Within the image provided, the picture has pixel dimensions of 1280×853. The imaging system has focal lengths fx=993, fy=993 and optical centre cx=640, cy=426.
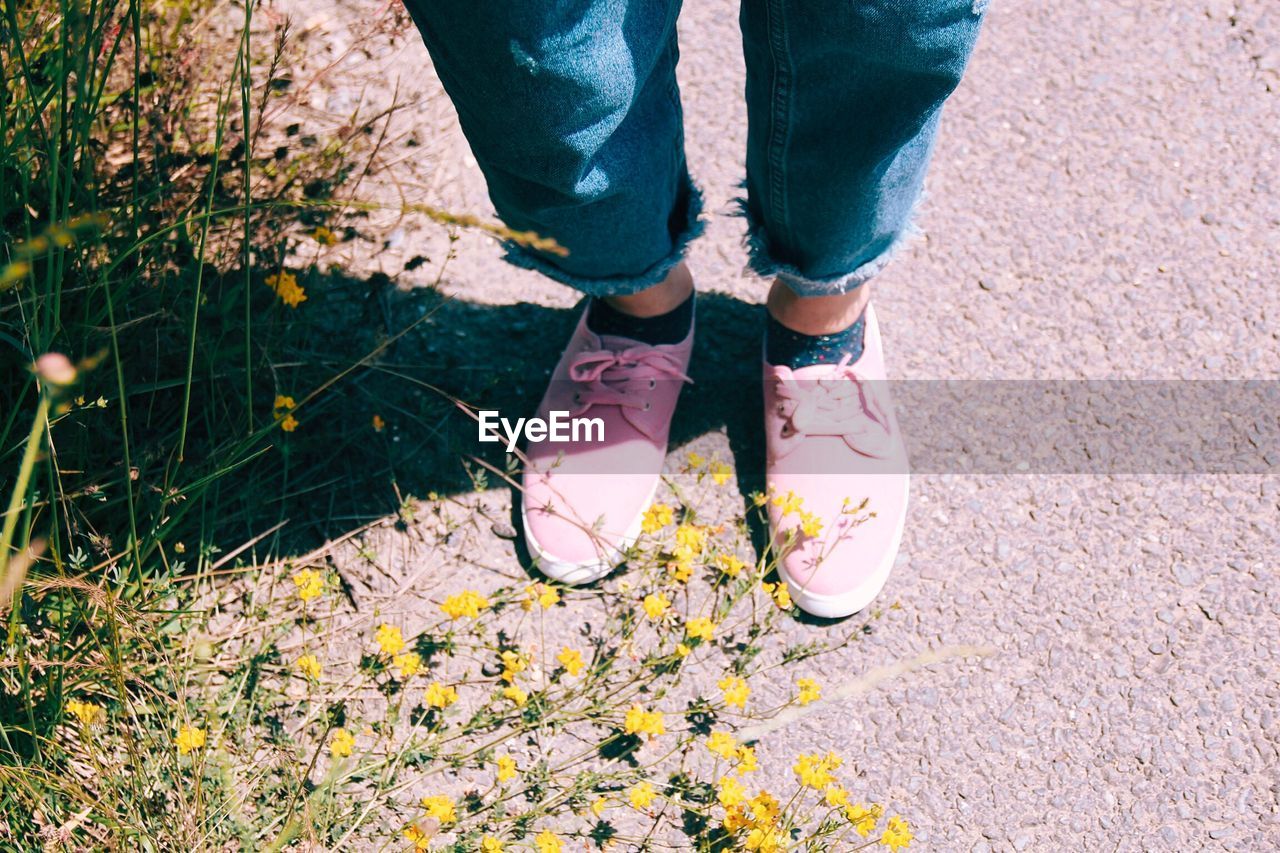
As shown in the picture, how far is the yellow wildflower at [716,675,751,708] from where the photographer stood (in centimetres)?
154

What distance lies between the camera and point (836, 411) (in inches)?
72.0

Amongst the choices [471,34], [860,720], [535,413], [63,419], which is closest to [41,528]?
[63,419]

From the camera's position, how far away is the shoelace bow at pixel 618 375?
1.84m

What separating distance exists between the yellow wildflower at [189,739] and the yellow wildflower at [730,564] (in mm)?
845

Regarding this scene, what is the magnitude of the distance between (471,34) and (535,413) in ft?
2.99

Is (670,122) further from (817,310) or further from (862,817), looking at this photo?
(862,817)

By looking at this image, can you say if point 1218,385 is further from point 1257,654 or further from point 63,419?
point 63,419

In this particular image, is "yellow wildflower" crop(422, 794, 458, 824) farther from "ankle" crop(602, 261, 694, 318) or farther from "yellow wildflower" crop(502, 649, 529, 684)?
"ankle" crop(602, 261, 694, 318)

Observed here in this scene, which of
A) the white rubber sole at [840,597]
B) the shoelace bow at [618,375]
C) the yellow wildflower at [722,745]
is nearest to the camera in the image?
the yellow wildflower at [722,745]

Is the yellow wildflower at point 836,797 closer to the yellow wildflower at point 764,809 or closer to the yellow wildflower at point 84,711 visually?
the yellow wildflower at point 764,809

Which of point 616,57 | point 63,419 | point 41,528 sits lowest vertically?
point 41,528

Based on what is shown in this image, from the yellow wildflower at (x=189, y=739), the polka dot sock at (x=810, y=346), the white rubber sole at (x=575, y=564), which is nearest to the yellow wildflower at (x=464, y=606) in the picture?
the white rubber sole at (x=575, y=564)

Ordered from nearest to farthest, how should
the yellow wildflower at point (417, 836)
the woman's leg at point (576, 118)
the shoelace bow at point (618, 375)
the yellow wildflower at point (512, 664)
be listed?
1. the woman's leg at point (576, 118)
2. the yellow wildflower at point (417, 836)
3. the yellow wildflower at point (512, 664)
4. the shoelace bow at point (618, 375)

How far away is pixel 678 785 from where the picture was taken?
1.59 meters
